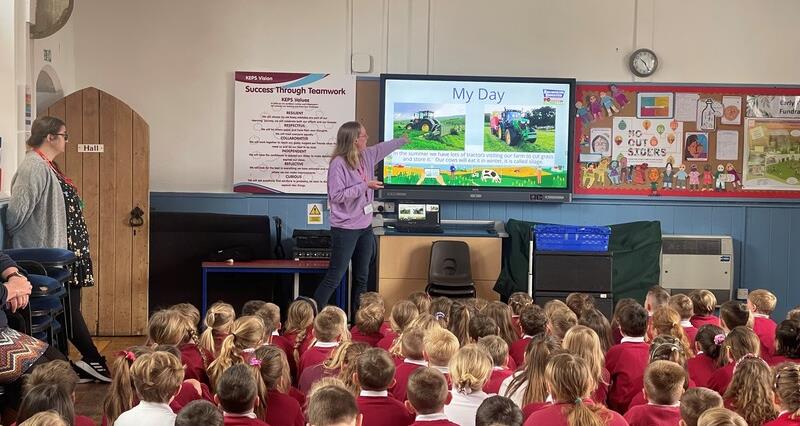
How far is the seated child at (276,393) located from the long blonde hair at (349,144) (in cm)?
343

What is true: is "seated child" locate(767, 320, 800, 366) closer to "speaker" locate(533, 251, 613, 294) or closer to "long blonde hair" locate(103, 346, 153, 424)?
"long blonde hair" locate(103, 346, 153, 424)

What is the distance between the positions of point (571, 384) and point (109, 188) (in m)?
4.89

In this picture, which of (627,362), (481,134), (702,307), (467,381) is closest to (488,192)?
(481,134)

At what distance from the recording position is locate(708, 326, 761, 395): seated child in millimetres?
4047

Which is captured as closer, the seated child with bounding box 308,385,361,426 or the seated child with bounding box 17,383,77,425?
the seated child with bounding box 308,385,361,426

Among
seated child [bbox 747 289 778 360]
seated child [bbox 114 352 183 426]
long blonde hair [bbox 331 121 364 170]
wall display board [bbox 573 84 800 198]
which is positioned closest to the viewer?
seated child [bbox 114 352 183 426]

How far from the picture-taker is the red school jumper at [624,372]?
4340 mm

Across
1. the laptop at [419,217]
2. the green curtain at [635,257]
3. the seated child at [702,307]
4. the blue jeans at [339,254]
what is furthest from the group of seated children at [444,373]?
the green curtain at [635,257]

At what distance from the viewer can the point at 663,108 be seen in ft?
26.5

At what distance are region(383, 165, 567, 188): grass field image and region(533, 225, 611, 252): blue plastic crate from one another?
25.3 inches

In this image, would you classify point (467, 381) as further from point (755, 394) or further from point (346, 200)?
point (346, 200)

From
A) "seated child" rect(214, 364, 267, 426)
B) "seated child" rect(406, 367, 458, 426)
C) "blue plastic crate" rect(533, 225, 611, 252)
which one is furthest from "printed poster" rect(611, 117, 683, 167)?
"seated child" rect(214, 364, 267, 426)

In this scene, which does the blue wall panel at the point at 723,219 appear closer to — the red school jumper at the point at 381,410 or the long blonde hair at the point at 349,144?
the long blonde hair at the point at 349,144

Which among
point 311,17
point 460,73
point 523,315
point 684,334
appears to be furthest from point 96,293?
point 684,334
